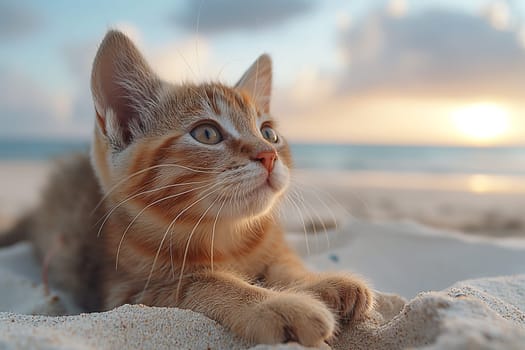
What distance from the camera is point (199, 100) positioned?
5.63 ft

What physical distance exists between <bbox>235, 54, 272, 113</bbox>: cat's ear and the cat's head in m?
0.30

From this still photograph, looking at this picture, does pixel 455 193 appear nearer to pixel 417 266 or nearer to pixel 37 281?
pixel 417 266

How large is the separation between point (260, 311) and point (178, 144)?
0.65m

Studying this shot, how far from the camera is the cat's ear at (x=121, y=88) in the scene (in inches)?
64.0

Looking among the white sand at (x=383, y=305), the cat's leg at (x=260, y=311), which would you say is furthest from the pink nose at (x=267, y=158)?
the white sand at (x=383, y=305)

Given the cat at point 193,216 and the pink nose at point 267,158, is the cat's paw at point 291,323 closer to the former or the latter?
the cat at point 193,216

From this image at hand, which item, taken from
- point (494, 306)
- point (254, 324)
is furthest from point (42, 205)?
point (494, 306)

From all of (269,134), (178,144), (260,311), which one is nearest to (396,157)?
(269,134)

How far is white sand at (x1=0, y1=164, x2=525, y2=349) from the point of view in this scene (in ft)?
3.32

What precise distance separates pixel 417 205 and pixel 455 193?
139 cm

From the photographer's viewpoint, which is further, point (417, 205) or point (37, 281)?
point (417, 205)

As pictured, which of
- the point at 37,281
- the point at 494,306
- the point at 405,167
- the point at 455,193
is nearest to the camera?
the point at 494,306

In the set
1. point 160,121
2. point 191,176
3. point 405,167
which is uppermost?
point 160,121

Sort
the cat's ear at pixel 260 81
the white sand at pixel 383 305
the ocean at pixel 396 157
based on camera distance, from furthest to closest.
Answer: the ocean at pixel 396 157, the cat's ear at pixel 260 81, the white sand at pixel 383 305
